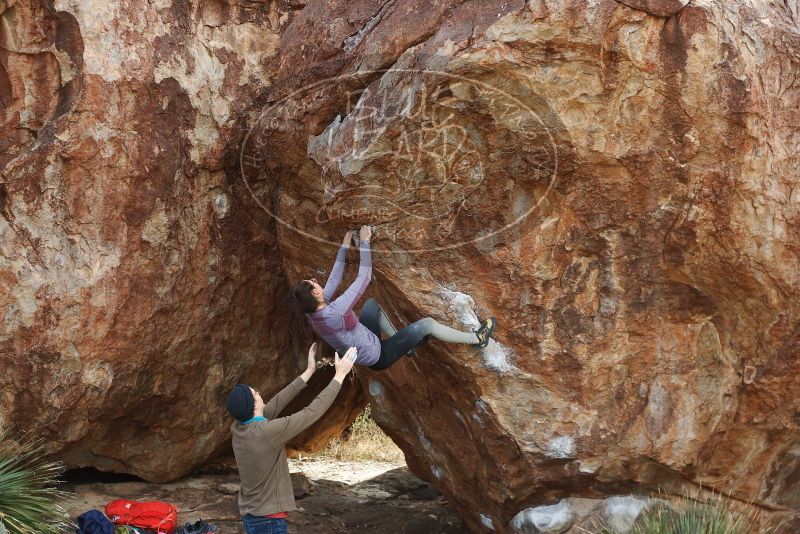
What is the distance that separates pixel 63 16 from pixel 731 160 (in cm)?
563

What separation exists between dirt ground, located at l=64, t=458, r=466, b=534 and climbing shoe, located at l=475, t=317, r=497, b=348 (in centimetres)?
305

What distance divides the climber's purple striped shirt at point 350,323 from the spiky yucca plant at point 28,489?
2824mm

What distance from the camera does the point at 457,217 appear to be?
7078mm

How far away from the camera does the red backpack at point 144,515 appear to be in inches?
316

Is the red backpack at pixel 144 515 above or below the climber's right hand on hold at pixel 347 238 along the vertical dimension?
below

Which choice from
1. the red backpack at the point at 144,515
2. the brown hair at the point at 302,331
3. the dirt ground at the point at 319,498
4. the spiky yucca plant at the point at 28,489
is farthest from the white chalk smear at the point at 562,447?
the spiky yucca plant at the point at 28,489

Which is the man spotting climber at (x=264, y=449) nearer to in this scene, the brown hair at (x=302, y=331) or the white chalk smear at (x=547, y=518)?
the white chalk smear at (x=547, y=518)

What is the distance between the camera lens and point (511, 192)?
6.93m

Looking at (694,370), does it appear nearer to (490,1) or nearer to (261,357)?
Result: (490,1)

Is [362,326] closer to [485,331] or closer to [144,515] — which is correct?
Result: [485,331]

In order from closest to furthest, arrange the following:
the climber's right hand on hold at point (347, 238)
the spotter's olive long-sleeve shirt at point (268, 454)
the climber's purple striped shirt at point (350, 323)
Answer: the spotter's olive long-sleeve shirt at point (268, 454), the climber's purple striped shirt at point (350, 323), the climber's right hand on hold at point (347, 238)

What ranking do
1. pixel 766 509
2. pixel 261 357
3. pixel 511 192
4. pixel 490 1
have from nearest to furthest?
1. pixel 490 1
2. pixel 511 192
3. pixel 766 509
4. pixel 261 357

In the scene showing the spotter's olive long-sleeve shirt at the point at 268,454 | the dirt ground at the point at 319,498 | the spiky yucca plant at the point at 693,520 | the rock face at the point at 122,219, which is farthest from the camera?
the dirt ground at the point at 319,498

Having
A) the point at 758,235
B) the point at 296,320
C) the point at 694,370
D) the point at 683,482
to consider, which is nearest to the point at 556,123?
the point at 758,235
